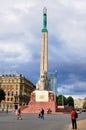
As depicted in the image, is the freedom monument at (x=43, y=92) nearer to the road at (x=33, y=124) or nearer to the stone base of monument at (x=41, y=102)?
the stone base of monument at (x=41, y=102)

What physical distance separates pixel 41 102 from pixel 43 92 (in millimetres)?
2658

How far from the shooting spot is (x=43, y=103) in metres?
87.2

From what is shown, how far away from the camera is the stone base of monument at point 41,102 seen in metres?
86.2

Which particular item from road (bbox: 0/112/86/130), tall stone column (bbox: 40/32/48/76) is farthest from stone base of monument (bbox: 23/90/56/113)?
road (bbox: 0/112/86/130)

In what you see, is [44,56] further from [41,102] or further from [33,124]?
[33,124]

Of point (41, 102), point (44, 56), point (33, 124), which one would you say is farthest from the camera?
point (44, 56)

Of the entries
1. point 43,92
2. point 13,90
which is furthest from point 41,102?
point 13,90

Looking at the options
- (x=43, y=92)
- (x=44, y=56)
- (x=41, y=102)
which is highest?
(x=44, y=56)

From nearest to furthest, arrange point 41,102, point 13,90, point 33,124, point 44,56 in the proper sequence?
point 33,124 < point 41,102 < point 44,56 < point 13,90

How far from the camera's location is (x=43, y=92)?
87.8 m

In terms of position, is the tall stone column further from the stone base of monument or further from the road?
the road

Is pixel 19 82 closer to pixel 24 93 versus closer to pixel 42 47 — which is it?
pixel 24 93

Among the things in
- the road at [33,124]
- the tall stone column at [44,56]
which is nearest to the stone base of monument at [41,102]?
the tall stone column at [44,56]

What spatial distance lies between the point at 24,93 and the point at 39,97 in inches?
2449
